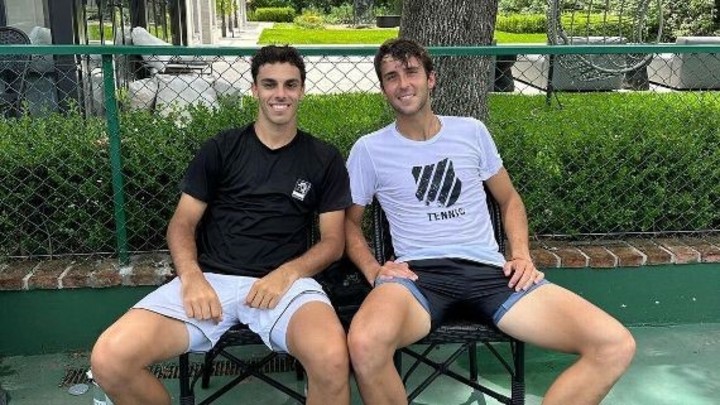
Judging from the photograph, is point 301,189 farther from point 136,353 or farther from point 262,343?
point 136,353

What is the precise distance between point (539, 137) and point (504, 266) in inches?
48.1

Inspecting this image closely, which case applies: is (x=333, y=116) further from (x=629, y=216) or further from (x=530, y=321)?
(x=530, y=321)

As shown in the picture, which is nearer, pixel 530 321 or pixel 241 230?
pixel 530 321

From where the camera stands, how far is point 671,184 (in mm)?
3971

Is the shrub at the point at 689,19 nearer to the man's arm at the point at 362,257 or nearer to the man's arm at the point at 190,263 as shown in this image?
the man's arm at the point at 362,257

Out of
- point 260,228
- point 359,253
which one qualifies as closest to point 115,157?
point 260,228

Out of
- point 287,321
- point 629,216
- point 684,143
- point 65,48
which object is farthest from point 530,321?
point 65,48

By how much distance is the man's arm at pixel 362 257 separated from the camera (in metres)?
2.83

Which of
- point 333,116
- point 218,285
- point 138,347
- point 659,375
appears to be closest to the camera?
point 138,347

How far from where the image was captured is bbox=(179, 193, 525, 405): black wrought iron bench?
2.65 meters

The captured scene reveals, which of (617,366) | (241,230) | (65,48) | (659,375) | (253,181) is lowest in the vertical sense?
(659,375)

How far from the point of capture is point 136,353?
7.87 feet

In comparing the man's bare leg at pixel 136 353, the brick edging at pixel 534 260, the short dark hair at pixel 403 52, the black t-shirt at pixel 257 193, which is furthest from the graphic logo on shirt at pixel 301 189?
the brick edging at pixel 534 260

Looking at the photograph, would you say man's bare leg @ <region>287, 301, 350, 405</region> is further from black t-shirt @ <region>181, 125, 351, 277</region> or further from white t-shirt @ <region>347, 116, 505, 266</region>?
white t-shirt @ <region>347, 116, 505, 266</region>
